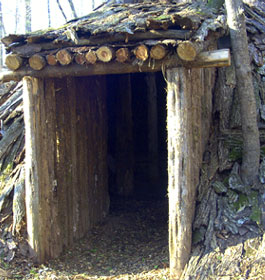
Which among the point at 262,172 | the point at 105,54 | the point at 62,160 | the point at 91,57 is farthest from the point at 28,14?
the point at 262,172

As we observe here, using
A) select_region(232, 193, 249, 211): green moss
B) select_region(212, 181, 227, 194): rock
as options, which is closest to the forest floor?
select_region(232, 193, 249, 211): green moss

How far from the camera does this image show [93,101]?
24.4 ft

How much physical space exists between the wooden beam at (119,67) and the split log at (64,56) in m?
0.15

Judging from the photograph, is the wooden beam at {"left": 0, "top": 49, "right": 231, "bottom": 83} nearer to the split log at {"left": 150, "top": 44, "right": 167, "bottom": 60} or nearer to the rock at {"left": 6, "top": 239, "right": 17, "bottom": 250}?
the split log at {"left": 150, "top": 44, "right": 167, "bottom": 60}

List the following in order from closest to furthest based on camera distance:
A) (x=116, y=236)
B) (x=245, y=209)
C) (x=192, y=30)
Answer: (x=192, y=30) < (x=245, y=209) < (x=116, y=236)

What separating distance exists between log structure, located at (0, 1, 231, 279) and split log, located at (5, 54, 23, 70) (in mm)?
14

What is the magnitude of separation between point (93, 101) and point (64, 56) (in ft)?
6.82

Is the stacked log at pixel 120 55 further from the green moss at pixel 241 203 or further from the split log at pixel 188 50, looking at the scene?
the green moss at pixel 241 203

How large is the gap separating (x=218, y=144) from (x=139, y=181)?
4.08 metres

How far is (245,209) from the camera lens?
5.63m

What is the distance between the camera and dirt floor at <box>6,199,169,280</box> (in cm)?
571

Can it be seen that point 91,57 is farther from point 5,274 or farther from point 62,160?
point 5,274

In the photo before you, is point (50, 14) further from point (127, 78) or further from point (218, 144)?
point (218, 144)

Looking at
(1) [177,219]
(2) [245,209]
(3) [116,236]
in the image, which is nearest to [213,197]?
(2) [245,209]
